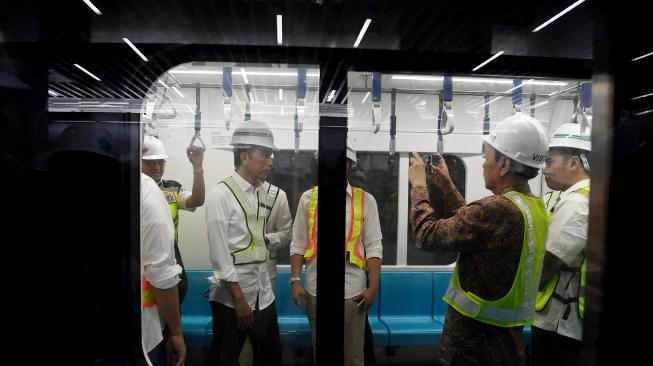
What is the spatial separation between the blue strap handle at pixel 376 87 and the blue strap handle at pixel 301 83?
0.85ft

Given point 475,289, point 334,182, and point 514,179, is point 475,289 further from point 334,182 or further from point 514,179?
point 334,182

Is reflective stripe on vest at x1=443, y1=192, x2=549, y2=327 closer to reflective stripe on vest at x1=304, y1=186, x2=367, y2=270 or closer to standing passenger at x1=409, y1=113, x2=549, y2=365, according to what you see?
standing passenger at x1=409, y1=113, x2=549, y2=365

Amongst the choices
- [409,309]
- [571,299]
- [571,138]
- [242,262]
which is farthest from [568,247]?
[242,262]

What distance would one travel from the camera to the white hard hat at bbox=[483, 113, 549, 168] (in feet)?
4.88

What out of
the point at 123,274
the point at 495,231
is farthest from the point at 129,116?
the point at 495,231

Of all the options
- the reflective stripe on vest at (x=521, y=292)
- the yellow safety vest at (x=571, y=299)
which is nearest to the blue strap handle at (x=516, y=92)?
the reflective stripe on vest at (x=521, y=292)

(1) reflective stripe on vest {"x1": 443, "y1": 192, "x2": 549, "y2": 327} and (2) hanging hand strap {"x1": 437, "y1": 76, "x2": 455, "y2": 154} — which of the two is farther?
(1) reflective stripe on vest {"x1": 443, "y1": 192, "x2": 549, "y2": 327}

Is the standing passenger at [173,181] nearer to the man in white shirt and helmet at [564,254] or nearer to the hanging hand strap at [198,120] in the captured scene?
Result: the hanging hand strap at [198,120]

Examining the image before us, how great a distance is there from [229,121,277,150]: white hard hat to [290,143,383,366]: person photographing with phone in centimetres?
26

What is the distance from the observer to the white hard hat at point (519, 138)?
1.49 meters

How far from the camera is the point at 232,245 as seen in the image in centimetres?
145

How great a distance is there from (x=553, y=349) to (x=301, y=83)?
1.62m

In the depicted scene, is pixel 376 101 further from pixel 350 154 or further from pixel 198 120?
pixel 198 120

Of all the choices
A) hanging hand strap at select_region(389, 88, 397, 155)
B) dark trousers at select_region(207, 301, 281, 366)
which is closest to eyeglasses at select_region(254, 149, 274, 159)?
hanging hand strap at select_region(389, 88, 397, 155)
